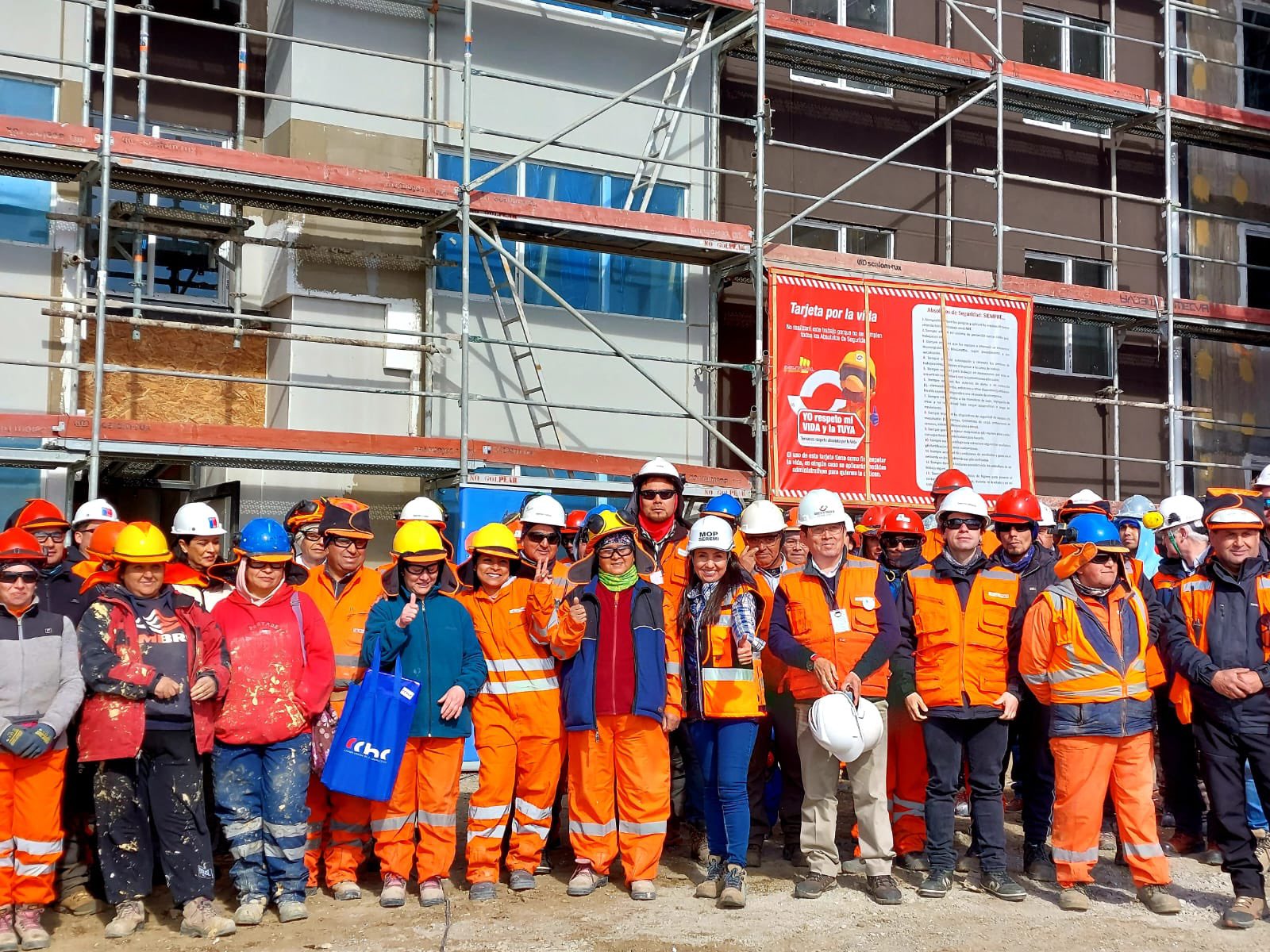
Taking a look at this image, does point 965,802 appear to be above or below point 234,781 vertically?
below

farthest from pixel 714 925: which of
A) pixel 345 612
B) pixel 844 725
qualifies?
pixel 345 612

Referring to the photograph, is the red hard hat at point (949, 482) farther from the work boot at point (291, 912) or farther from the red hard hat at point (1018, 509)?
the work boot at point (291, 912)

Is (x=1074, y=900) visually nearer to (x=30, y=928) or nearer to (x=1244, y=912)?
(x=1244, y=912)

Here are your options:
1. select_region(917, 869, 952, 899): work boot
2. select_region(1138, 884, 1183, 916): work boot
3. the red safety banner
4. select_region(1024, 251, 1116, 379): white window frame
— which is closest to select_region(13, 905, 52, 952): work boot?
select_region(917, 869, 952, 899): work boot

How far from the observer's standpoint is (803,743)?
705 centimetres

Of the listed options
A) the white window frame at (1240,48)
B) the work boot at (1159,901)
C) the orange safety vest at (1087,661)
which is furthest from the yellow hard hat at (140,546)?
the white window frame at (1240,48)

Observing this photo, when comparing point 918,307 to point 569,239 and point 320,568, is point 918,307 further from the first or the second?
point 320,568

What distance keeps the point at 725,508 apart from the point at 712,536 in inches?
44.0

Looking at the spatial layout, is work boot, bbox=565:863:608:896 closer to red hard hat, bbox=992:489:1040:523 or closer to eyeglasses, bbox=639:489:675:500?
eyeglasses, bbox=639:489:675:500

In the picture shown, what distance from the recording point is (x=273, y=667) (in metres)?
6.61

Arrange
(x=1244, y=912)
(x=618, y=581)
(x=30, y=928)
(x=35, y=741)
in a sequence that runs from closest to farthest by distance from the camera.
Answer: (x=35, y=741), (x=30, y=928), (x=1244, y=912), (x=618, y=581)

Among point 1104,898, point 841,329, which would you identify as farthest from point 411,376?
point 1104,898

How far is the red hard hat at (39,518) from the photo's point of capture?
7.21 metres

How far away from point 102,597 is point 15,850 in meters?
1.21
